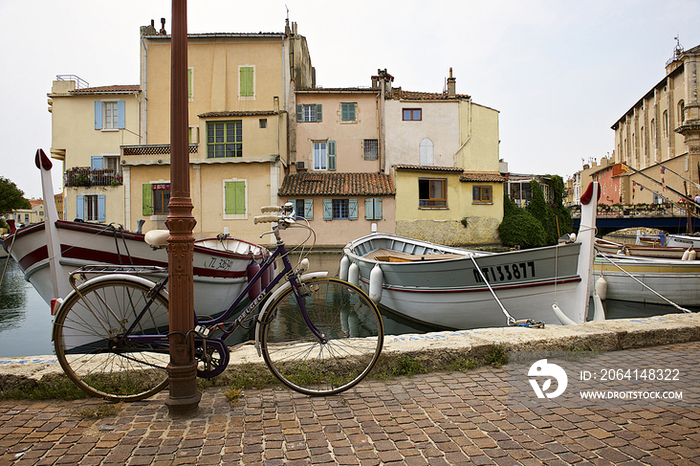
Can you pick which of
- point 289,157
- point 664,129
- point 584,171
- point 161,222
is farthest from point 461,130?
point 584,171

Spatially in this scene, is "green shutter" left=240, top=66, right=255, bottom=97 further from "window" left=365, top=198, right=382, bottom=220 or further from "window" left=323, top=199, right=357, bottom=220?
"window" left=365, top=198, right=382, bottom=220

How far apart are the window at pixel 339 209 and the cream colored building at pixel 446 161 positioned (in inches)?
120

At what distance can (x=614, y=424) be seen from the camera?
240 cm

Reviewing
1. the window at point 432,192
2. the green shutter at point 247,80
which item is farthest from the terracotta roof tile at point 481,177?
Result: the green shutter at point 247,80

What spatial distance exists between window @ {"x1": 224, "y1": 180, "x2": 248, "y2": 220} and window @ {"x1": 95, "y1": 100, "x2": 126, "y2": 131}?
850cm

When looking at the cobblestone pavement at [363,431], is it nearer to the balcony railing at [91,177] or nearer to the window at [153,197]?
the window at [153,197]

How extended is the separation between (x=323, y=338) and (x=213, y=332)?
2.55 feet

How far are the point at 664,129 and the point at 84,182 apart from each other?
58.4 m

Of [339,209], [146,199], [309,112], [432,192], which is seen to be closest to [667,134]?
[432,192]

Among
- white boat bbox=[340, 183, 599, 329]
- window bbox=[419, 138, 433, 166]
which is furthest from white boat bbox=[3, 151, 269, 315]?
window bbox=[419, 138, 433, 166]

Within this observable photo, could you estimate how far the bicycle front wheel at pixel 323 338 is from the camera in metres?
3.01

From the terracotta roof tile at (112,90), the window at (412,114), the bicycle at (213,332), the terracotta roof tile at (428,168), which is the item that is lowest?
the bicycle at (213,332)

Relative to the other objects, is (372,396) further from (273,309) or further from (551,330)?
(551,330)

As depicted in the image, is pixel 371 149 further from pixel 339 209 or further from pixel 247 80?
→ pixel 247 80
